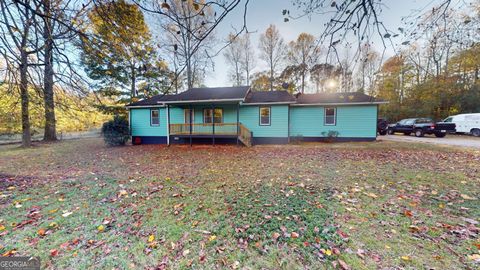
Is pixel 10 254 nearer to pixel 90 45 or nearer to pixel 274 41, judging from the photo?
pixel 90 45

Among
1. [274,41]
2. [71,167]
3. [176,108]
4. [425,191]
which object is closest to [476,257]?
[425,191]

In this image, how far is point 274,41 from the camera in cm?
2077

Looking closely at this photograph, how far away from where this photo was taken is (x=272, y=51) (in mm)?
21516

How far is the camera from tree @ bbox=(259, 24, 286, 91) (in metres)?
20.2

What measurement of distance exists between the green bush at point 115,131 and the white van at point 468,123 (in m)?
26.8

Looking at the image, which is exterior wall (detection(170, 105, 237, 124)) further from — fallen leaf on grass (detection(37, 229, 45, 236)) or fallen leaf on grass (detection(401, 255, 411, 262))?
fallen leaf on grass (detection(401, 255, 411, 262))

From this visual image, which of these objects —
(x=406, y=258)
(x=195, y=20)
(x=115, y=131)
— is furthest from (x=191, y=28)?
(x=115, y=131)

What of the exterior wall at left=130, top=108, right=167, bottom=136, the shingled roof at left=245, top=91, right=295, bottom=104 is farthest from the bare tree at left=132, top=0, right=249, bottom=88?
the exterior wall at left=130, top=108, right=167, bottom=136

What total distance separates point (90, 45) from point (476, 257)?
6.33 m

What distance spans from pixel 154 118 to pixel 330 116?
13.0 metres

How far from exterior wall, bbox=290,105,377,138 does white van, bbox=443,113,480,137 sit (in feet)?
33.3

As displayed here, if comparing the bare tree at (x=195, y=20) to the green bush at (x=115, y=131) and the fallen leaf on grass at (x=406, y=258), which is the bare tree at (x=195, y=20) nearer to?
the fallen leaf on grass at (x=406, y=258)

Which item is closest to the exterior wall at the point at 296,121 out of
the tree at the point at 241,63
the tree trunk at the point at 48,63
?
the tree trunk at the point at 48,63

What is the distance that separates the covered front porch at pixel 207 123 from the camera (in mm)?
11703
